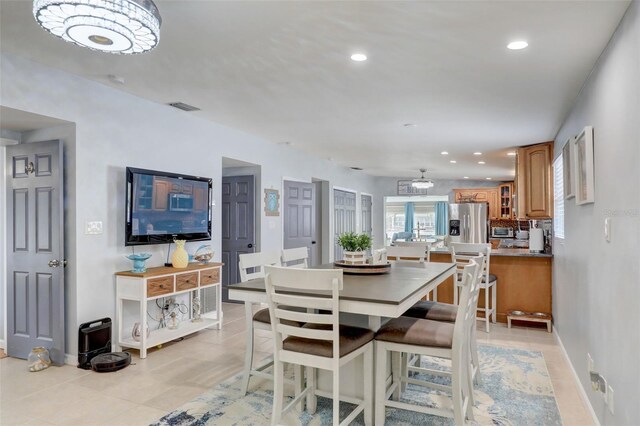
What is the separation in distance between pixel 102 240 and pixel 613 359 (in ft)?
12.8

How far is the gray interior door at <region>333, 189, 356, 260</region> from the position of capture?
8750 mm

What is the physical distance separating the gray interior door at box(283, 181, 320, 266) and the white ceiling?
1.77 m

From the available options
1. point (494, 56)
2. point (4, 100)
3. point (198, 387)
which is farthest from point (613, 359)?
point (4, 100)

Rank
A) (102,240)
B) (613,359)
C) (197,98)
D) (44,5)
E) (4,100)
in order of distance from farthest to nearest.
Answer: (197,98) → (102,240) → (4,100) → (613,359) → (44,5)

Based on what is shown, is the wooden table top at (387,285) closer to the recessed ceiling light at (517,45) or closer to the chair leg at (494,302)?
the recessed ceiling light at (517,45)

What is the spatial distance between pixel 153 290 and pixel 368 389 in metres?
Answer: 2.31

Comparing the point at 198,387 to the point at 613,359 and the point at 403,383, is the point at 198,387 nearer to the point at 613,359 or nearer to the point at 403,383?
the point at 403,383

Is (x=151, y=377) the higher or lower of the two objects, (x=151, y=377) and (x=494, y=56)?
the lower

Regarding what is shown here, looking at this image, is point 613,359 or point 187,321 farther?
point 187,321

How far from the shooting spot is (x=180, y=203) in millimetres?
4414

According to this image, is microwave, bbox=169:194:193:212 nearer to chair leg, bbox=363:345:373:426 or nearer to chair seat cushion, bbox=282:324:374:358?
chair seat cushion, bbox=282:324:374:358

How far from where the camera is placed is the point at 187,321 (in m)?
4.58

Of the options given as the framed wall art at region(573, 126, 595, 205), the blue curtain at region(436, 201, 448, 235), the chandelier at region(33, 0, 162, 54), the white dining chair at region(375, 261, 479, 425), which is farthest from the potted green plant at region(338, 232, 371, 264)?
the blue curtain at region(436, 201, 448, 235)

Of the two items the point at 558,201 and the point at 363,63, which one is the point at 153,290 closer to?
the point at 363,63
